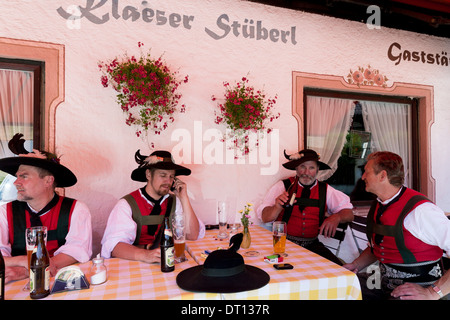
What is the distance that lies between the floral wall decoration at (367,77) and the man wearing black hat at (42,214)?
3.86 m

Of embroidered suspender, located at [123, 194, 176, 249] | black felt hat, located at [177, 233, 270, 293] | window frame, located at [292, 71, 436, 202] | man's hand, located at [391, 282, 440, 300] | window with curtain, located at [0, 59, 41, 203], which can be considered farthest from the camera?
window frame, located at [292, 71, 436, 202]

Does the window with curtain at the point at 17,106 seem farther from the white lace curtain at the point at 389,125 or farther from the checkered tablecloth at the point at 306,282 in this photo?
the white lace curtain at the point at 389,125

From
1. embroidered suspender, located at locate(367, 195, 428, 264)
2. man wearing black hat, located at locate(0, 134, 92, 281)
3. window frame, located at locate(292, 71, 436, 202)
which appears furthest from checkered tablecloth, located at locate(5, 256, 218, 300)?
window frame, located at locate(292, 71, 436, 202)

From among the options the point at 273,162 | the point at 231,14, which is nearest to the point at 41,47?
the point at 231,14

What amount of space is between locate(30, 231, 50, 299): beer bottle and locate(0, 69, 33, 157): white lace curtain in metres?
1.96

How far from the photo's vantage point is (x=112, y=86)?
323cm

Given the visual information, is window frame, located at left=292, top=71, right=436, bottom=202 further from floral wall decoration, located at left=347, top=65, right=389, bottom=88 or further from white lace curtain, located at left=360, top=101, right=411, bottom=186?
white lace curtain, located at left=360, top=101, right=411, bottom=186

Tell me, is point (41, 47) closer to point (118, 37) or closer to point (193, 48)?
point (118, 37)

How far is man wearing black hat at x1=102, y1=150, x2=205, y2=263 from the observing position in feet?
8.09

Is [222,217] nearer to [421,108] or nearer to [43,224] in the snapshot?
[43,224]

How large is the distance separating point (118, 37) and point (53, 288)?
8.67 feet

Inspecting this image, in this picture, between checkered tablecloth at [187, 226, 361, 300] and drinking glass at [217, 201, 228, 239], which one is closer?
checkered tablecloth at [187, 226, 361, 300]

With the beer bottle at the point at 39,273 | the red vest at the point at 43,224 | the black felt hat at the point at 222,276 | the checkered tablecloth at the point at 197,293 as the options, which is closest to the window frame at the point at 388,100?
the checkered tablecloth at the point at 197,293

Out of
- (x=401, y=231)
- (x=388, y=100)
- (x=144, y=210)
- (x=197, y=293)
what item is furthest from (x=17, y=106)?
(x=388, y=100)
